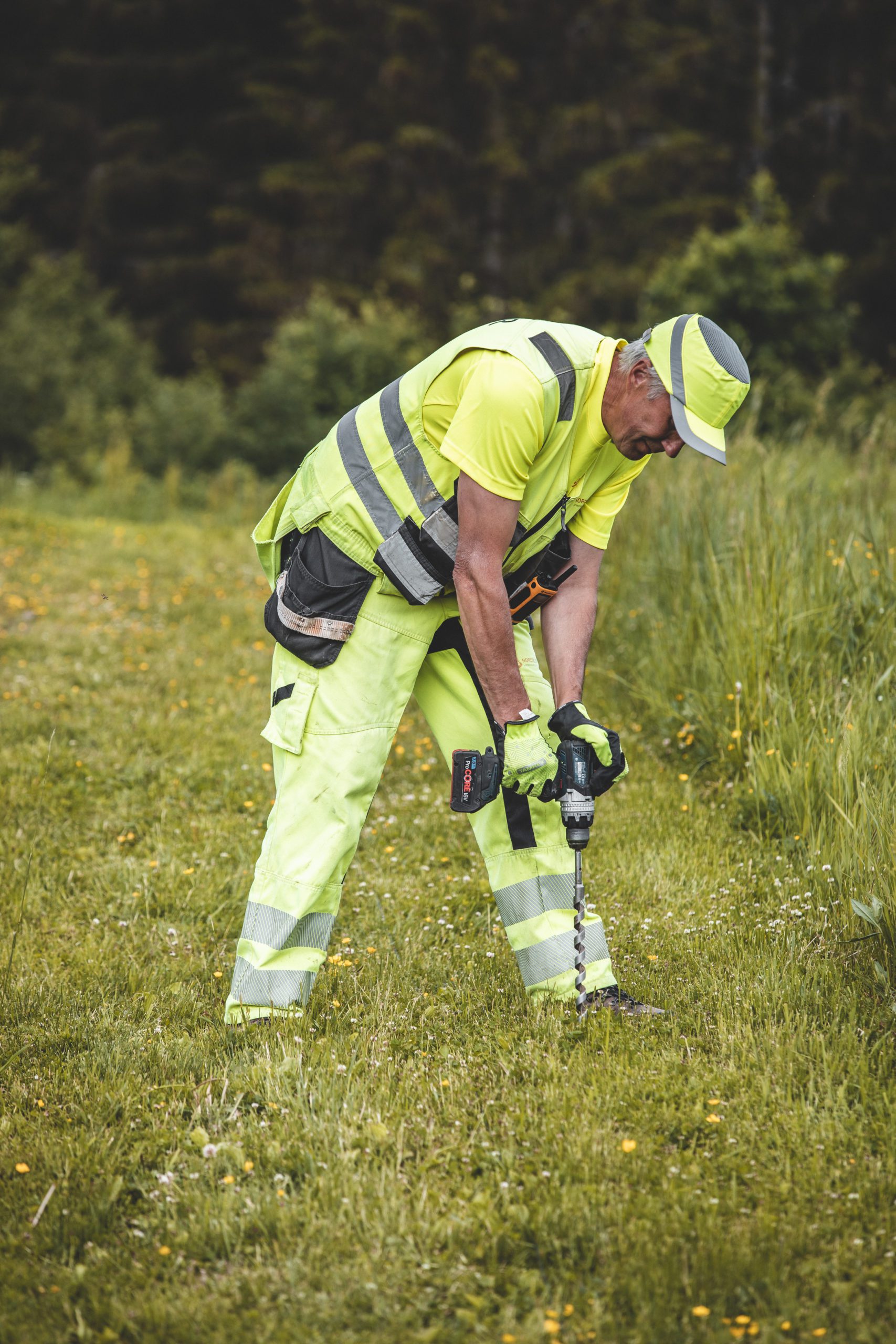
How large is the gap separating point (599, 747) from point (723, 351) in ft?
3.72

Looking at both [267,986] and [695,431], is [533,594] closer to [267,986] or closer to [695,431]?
[695,431]

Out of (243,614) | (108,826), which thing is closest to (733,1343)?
(108,826)

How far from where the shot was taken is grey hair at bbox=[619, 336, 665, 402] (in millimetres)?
3045

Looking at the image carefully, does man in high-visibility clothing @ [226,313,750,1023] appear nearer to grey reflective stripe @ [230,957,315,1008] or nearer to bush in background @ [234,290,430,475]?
grey reflective stripe @ [230,957,315,1008]

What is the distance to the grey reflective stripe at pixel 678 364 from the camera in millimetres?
3000

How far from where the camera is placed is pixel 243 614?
28.5 ft

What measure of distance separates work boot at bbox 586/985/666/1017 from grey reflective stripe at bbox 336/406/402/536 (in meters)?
1.47

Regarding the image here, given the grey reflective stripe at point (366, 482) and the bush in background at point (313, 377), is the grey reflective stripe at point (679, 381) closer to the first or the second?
the grey reflective stripe at point (366, 482)

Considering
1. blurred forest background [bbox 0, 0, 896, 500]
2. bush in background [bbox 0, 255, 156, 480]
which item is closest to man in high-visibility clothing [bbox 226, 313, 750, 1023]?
bush in background [bbox 0, 255, 156, 480]

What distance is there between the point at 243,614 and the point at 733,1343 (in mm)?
7090

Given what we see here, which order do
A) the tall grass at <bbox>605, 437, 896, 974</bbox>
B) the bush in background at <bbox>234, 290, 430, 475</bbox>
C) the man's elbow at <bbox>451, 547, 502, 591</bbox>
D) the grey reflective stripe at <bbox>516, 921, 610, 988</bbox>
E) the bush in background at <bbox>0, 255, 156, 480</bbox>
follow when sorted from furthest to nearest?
1. the bush in background at <bbox>234, 290, 430, 475</bbox>
2. the bush in background at <bbox>0, 255, 156, 480</bbox>
3. the tall grass at <bbox>605, 437, 896, 974</bbox>
4. the grey reflective stripe at <bbox>516, 921, 610, 988</bbox>
5. the man's elbow at <bbox>451, 547, 502, 591</bbox>

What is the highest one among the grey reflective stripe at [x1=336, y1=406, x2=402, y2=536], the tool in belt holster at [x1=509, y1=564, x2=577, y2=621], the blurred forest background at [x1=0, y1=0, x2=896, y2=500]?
the blurred forest background at [x1=0, y1=0, x2=896, y2=500]

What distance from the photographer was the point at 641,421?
10.2 feet

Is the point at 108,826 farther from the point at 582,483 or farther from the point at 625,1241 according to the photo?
the point at 625,1241
